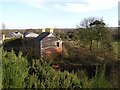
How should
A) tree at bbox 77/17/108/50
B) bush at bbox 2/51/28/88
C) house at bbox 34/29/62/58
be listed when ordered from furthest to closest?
tree at bbox 77/17/108/50 → house at bbox 34/29/62/58 → bush at bbox 2/51/28/88

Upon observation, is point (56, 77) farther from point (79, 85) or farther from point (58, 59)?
point (58, 59)

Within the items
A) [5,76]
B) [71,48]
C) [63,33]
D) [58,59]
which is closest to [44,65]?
[5,76]

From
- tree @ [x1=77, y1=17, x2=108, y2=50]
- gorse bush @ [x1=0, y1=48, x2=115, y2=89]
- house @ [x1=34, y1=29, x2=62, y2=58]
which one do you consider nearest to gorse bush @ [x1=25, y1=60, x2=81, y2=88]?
gorse bush @ [x1=0, y1=48, x2=115, y2=89]

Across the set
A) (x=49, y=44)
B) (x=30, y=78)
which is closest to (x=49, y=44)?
(x=49, y=44)

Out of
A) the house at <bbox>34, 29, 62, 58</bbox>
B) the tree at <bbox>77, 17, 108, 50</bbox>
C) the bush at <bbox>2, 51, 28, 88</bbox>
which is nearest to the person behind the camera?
the bush at <bbox>2, 51, 28, 88</bbox>

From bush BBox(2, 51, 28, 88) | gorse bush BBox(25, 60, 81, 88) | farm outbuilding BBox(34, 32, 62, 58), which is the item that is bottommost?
farm outbuilding BBox(34, 32, 62, 58)

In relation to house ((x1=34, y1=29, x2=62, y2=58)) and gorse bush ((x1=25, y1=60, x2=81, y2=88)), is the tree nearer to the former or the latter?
house ((x1=34, y1=29, x2=62, y2=58))

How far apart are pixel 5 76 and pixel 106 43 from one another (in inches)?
449

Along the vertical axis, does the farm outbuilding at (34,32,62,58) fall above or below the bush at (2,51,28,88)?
below

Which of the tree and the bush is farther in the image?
the tree

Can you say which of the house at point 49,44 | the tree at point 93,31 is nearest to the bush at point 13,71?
the house at point 49,44

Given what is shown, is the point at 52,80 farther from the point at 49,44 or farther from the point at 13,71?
the point at 49,44

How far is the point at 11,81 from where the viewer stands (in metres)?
1.65

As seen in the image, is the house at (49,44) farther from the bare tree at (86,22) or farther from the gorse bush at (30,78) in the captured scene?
the gorse bush at (30,78)
